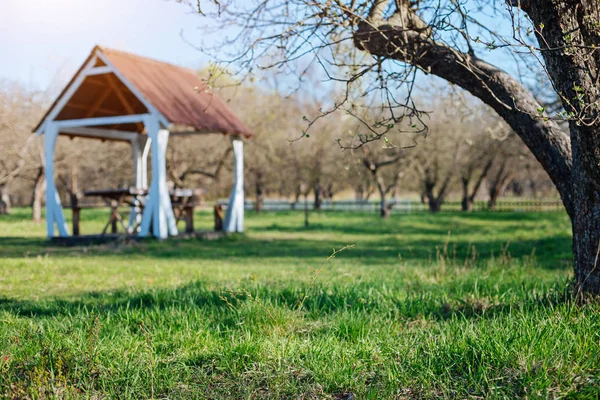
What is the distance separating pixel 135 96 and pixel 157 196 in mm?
3971

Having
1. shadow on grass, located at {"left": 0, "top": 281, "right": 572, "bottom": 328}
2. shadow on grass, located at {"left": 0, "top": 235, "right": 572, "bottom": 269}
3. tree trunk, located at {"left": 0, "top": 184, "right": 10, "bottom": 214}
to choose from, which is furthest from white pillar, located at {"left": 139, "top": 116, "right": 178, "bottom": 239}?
tree trunk, located at {"left": 0, "top": 184, "right": 10, "bottom": 214}

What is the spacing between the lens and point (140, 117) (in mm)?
14953

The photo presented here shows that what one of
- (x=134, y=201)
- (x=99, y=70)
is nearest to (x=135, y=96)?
(x=99, y=70)

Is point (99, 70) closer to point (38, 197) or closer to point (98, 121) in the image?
point (98, 121)

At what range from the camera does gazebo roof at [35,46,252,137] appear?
49.3ft

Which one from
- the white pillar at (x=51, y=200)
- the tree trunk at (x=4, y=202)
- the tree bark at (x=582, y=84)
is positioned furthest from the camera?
the tree trunk at (x=4, y=202)

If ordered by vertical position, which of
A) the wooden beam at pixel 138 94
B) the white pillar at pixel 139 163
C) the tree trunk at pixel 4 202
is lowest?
the tree trunk at pixel 4 202

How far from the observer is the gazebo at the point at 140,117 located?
14.9 m

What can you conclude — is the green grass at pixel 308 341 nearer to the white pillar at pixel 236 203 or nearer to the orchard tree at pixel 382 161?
the white pillar at pixel 236 203

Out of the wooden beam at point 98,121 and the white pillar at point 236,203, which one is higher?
the wooden beam at point 98,121

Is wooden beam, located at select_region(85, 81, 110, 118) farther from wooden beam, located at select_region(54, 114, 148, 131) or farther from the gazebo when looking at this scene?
wooden beam, located at select_region(54, 114, 148, 131)

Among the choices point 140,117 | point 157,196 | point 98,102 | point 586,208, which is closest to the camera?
point 586,208

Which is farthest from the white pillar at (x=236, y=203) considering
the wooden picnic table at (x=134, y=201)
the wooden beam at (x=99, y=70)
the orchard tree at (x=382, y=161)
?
the orchard tree at (x=382, y=161)

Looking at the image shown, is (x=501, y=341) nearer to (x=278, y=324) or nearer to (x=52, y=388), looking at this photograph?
(x=278, y=324)
